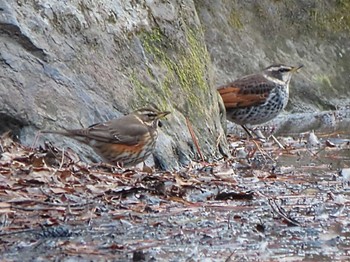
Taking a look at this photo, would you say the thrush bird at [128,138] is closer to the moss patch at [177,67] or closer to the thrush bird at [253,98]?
the moss patch at [177,67]

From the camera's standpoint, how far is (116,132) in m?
8.70

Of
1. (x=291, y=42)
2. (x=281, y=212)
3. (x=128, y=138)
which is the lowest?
(x=291, y=42)

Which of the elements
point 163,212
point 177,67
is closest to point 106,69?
point 177,67

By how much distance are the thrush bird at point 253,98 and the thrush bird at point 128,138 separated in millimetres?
3702

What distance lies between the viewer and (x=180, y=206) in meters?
6.91

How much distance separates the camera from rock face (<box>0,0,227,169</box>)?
28.2 feet

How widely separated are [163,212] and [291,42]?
33.2ft

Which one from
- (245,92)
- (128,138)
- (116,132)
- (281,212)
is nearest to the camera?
(281,212)

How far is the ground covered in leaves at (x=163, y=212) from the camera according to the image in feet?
18.5

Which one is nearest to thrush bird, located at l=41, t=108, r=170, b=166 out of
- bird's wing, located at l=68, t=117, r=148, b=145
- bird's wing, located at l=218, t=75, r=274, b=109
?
bird's wing, located at l=68, t=117, r=148, b=145

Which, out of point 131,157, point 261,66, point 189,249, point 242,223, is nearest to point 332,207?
point 242,223

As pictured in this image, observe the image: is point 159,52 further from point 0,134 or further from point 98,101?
point 0,134

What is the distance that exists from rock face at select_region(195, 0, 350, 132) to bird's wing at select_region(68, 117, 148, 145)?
20.6 feet

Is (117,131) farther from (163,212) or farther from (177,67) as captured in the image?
(163,212)
